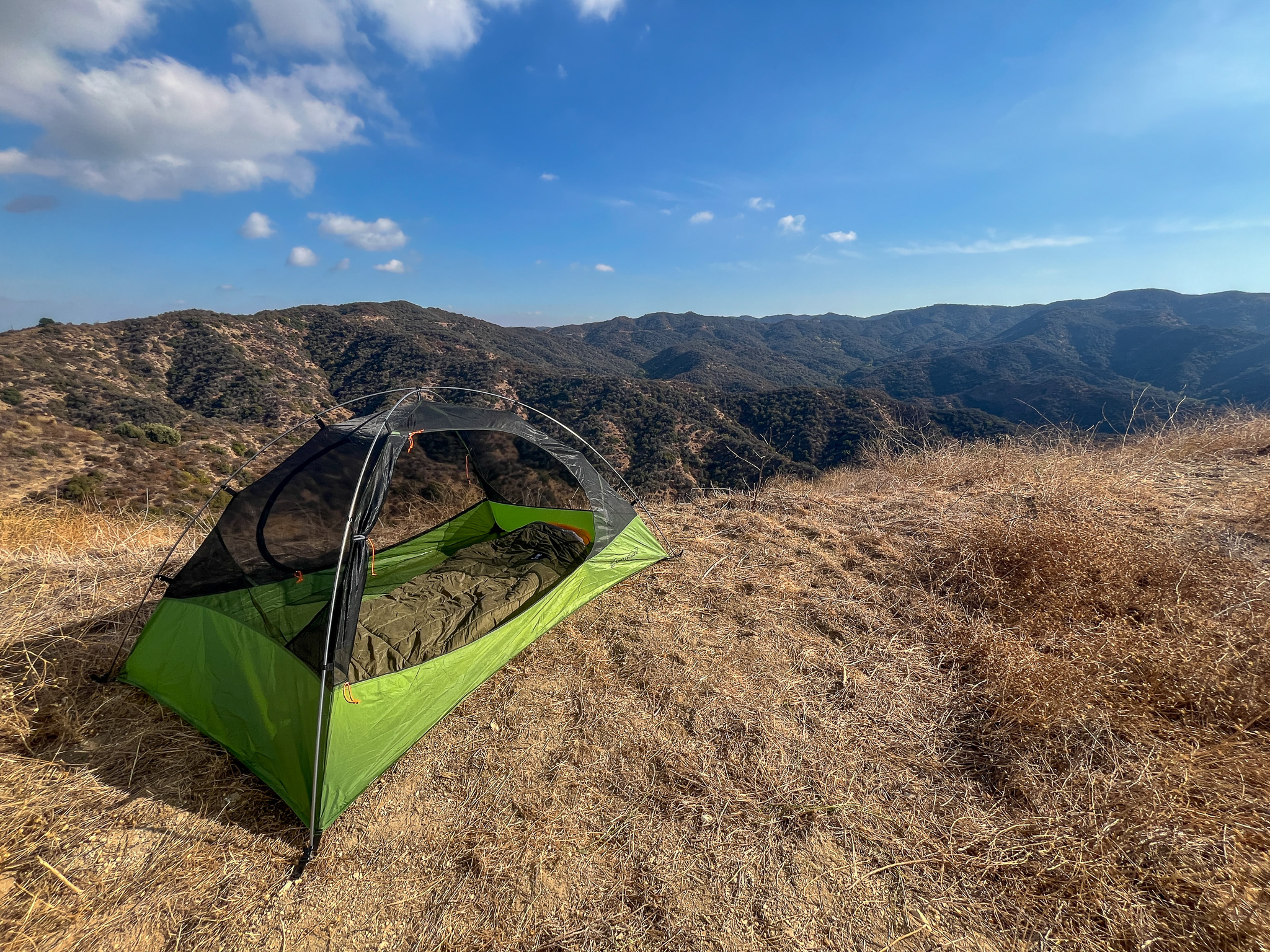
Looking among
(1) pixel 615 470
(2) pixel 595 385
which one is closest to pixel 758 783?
(1) pixel 615 470

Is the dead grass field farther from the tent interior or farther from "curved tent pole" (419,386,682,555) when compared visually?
"curved tent pole" (419,386,682,555)

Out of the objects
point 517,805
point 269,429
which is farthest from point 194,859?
point 269,429

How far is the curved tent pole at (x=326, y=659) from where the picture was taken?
7.54 feet

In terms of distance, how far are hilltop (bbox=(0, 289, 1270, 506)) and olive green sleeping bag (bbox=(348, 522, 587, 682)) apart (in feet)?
11.7

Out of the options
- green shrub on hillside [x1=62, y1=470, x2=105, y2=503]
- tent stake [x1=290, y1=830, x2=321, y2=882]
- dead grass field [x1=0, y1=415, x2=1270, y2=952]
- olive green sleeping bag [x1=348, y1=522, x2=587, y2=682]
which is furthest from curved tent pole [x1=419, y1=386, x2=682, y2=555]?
green shrub on hillside [x1=62, y1=470, x2=105, y2=503]

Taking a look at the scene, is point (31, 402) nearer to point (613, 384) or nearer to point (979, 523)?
point (613, 384)

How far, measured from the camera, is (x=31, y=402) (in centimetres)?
2230

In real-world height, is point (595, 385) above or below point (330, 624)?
above

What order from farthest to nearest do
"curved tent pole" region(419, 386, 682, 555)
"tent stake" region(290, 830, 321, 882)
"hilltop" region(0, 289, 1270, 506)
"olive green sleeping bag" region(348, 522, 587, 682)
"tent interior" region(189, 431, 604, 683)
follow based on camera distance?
"hilltop" region(0, 289, 1270, 506) < "curved tent pole" region(419, 386, 682, 555) < "olive green sleeping bag" region(348, 522, 587, 682) < "tent interior" region(189, 431, 604, 683) < "tent stake" region(290, 830, 321, 882)

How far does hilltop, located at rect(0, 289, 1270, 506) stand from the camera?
19.2 metres

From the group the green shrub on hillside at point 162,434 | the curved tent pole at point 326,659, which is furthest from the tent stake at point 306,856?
the green shrub on hillside at point 162,434

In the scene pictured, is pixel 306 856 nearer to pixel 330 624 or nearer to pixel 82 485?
pixel 330 624

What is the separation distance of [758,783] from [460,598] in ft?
8.60

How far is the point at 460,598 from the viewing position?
3.99 meters
